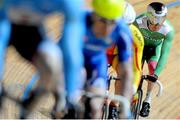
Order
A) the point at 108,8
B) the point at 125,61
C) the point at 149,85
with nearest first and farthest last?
the point at 108,8 → the point at 125,61 → the point at 149,85

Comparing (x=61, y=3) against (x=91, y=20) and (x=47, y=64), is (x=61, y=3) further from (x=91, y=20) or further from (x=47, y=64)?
(x=91, y=20)

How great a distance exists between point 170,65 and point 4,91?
5.13m

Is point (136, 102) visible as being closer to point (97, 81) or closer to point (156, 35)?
point (156, 35)

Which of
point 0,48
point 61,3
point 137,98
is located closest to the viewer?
point 61,3

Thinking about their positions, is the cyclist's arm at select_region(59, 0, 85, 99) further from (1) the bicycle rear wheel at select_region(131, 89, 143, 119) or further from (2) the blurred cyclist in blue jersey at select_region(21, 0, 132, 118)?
(1) the bicycle rear wheel at select_region(131, 89, 143, 119)

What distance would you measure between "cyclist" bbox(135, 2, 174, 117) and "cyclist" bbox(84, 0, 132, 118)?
1.99 meters

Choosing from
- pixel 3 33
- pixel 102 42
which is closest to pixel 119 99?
pixel 102 42

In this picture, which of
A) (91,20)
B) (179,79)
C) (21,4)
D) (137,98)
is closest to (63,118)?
(91,20)

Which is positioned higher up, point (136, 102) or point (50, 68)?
point (50, 68)

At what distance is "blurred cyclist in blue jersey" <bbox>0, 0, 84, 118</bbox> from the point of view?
3.23m

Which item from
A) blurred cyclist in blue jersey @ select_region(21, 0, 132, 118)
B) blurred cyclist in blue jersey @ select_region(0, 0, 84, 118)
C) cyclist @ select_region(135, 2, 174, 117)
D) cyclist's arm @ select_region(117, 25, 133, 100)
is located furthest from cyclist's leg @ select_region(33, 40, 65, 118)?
cyclist @ select_region(135, 2, 174, 117)

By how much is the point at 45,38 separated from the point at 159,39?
3374 millimetres

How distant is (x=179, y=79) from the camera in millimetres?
8258

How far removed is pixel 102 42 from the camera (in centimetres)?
399
